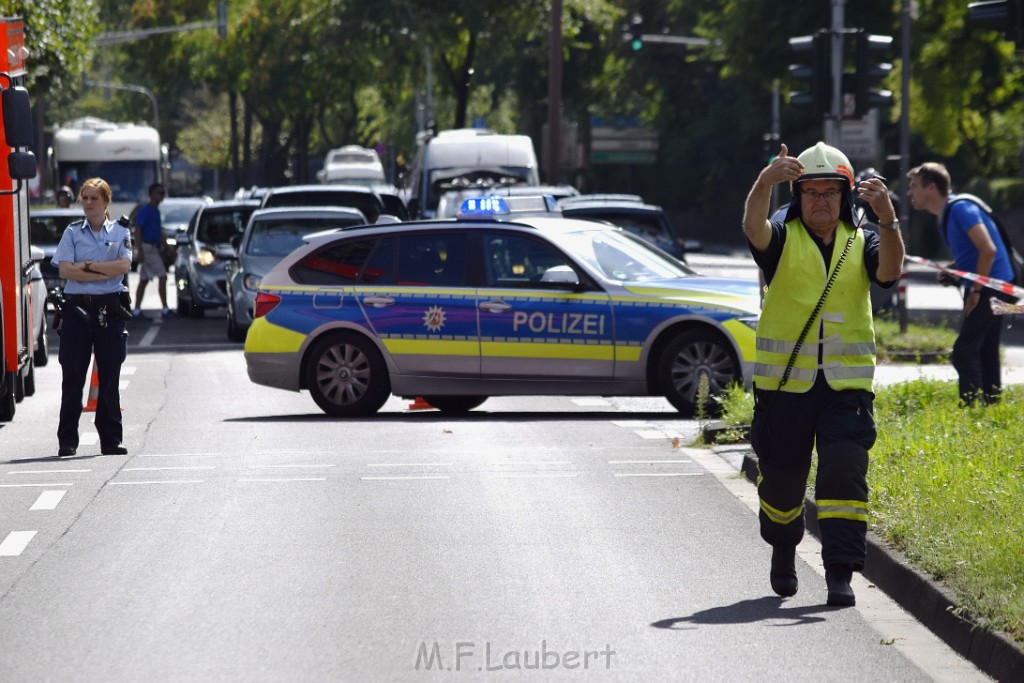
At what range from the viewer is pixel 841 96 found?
17.7 metres

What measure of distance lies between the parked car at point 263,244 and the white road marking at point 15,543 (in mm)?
13281

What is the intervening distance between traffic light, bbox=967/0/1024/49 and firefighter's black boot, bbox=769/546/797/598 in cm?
299

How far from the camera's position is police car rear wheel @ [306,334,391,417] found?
1413 centimetres

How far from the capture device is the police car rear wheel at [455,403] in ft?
48.9

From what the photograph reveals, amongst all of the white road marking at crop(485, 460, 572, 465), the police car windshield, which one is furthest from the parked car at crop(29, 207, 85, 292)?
the white road marking at crop(485, 460, 572, 465)

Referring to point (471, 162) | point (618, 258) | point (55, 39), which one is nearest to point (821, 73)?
point (618, 258)

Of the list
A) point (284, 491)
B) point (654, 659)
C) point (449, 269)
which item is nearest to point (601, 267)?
point (449, 269)

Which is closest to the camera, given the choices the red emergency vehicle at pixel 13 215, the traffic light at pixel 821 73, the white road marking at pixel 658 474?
the white road marking at pixel 658 474

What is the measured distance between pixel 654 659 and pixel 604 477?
4.30 metres

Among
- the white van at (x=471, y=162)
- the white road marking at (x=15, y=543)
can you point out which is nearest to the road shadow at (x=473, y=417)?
the white road marking at (x=15, y=543)

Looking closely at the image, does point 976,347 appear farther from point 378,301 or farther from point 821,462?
point 821,462

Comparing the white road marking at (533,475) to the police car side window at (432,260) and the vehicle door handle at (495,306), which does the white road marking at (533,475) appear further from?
the police car side window at (432,260)

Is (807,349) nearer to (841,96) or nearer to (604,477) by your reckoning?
(604,477)

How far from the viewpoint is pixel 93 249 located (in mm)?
11477
